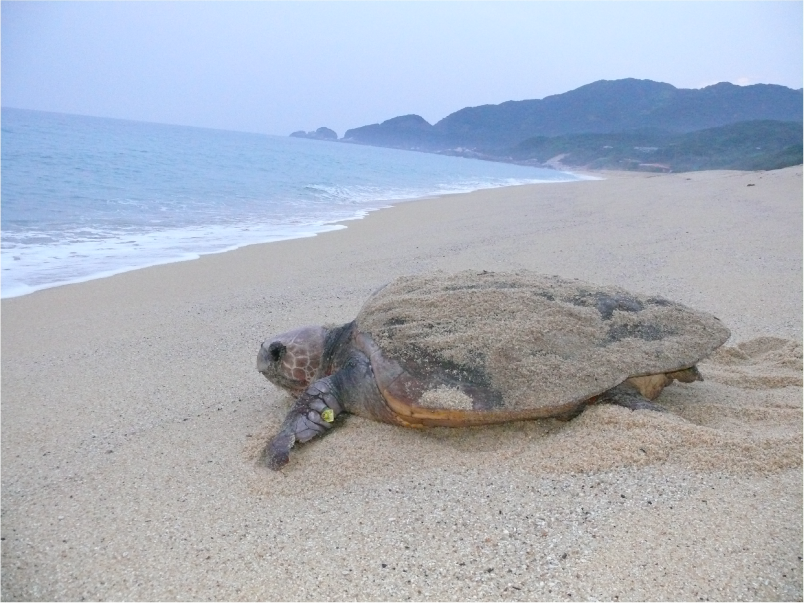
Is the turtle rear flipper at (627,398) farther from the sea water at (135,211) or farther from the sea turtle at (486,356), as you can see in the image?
the sea water at (135,211)

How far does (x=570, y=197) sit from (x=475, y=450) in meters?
15.6

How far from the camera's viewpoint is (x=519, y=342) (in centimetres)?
306

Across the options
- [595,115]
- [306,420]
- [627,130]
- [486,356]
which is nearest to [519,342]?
[486,356]

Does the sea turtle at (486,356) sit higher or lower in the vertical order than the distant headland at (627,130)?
lower

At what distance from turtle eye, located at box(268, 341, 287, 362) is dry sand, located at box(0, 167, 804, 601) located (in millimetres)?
311

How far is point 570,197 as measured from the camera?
16984mm

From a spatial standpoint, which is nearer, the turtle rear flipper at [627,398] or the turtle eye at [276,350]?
the turtle rear flipper at [627,398]

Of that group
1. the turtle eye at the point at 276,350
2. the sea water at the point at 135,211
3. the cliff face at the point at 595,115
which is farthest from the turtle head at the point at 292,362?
the cliff face at the point at 595,115

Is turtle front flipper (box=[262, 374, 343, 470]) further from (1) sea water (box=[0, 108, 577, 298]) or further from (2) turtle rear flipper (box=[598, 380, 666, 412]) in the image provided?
(1) sea water (box=[0, 108, 577, 298])

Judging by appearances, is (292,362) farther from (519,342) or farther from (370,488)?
(519,342)

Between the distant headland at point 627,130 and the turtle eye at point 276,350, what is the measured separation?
96.4 ft

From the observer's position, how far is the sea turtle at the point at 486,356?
112 inches

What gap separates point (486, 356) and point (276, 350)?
149 cm

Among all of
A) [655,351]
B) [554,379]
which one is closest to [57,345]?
[554,379]
